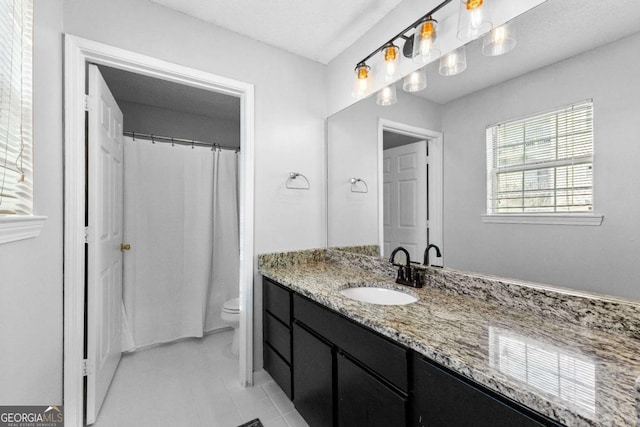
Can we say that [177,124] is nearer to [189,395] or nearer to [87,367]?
[87,367]

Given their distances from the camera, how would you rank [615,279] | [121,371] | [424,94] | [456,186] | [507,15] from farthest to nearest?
[121,371]
[424,94]
[456,186]
[507,15]
[615,279]

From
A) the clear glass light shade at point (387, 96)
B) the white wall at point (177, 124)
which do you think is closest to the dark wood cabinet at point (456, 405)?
the clear glass light shade at point (387, 96)

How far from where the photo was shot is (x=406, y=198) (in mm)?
1664

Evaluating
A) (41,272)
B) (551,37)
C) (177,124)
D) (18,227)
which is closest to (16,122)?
(18,227)

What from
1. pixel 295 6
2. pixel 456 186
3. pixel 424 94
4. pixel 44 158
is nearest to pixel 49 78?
pixel 44 158

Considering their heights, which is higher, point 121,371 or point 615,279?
point 615,279

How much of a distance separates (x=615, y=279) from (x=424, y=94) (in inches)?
43.9

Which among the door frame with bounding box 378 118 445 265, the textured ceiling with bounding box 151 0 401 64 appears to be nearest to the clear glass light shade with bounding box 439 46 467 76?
the door frame with bounding box 378 118 445 265

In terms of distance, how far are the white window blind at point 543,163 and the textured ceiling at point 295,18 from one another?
3.69ft

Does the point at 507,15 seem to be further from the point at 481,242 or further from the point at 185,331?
the point at 185,331

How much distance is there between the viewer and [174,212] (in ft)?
8.98

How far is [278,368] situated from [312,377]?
0.47m

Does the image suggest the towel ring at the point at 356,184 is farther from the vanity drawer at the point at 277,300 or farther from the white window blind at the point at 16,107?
the white window blind at the point at 16,107

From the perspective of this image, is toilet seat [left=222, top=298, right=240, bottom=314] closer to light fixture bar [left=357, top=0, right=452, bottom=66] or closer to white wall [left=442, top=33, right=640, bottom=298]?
white wall [left=442, top=33, right=640, bottom=298]
